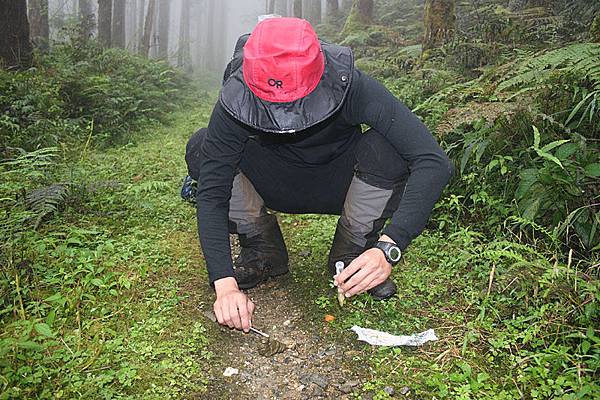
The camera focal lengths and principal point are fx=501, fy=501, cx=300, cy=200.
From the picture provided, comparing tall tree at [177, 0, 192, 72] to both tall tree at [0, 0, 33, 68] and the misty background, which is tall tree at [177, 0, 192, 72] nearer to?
the misty background

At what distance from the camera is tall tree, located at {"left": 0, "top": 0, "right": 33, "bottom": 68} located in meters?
7.00

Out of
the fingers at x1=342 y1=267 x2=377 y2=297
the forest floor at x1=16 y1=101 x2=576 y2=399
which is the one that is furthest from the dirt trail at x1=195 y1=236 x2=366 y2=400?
the fingers at x1=342 y1=267 x2=377 y2=297

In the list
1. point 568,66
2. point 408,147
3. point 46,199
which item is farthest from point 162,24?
point 408,147

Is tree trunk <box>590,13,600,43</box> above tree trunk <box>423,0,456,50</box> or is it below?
above

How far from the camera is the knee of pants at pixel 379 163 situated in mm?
3090

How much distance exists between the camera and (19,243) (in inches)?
130

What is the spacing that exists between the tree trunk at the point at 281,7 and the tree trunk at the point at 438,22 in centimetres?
2758

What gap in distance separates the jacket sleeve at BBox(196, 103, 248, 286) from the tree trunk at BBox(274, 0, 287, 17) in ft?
107

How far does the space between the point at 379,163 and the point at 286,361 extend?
1.30 metres

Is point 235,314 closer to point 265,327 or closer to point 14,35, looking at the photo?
point 265,327

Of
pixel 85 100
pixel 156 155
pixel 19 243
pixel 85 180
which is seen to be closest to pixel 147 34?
pixel 85 100

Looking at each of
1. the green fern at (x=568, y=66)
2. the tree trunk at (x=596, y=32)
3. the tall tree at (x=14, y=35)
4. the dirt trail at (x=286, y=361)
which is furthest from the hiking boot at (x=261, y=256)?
the tall tree at (x=14, y=35)

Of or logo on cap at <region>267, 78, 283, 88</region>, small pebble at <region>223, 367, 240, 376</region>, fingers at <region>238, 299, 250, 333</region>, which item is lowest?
small pebble at <region>223, 367, 240, 376</region>

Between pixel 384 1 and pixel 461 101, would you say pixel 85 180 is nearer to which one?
pixel 461 101
